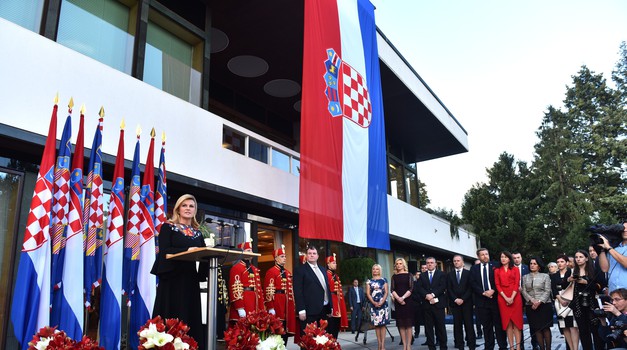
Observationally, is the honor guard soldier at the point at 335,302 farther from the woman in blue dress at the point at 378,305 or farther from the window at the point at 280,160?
the window at the point at 280,160

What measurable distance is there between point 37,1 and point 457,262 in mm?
7543

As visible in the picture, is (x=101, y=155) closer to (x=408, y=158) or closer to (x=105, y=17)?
(x=105, y=17)

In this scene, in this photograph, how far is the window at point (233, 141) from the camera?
28.5 feet

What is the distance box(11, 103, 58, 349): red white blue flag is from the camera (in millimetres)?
4508

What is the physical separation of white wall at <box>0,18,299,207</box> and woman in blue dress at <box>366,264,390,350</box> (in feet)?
8.91

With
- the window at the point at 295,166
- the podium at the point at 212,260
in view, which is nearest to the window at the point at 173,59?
the window at the point at 295,166

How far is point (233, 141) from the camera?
349 inches

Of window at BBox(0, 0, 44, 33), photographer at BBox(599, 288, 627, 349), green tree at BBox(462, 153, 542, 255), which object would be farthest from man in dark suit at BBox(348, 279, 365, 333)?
green tree at BBox(462, 153, 542, 255)

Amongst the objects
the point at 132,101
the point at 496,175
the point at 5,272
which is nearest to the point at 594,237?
the point at 132,101

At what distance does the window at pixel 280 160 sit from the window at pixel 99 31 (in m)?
3.48

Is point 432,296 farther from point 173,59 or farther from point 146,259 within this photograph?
point 173,59

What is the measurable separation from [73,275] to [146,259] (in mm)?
1002

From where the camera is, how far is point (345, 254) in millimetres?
13359

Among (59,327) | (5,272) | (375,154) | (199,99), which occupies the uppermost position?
(199,99)
